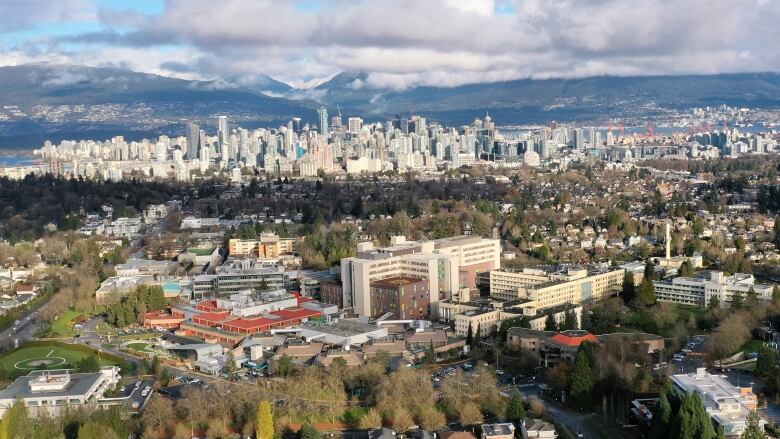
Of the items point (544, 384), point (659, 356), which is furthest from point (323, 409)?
point (659, 356)

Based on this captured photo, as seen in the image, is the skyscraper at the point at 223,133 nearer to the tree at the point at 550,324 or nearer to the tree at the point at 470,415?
the tree at the point at 550,324

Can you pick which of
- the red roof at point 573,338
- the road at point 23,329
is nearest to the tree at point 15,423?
the road at point 23,329

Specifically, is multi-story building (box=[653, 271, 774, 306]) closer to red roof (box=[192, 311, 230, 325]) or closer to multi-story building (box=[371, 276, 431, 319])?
multi-story building (box=[371, 276, 431, 319])

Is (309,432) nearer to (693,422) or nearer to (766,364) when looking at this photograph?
(693,422)

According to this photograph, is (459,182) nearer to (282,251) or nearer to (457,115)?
(282,251)

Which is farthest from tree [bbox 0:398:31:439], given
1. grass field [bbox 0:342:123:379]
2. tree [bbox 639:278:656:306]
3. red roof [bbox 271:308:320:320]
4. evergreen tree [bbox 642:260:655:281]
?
evergreen tree [bbox 642:260:655:281]

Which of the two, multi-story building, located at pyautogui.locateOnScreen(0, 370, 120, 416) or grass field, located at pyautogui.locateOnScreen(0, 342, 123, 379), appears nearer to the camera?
multi-story building, located at pyautogui.locateOnScreen(0, 370, 120, 416)

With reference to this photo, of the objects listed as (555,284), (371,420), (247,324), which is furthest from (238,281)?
(371,420)
